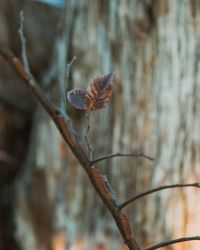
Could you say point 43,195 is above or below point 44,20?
below

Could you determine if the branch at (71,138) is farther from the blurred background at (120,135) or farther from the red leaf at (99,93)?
the blurred background at (120,135)

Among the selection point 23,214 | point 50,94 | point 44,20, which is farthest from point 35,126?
point 44,20

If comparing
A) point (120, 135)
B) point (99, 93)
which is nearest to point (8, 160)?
point (120, 135)

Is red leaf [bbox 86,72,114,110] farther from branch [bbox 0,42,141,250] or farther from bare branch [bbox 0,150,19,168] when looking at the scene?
bare branch [bbox 0,150,19,168]

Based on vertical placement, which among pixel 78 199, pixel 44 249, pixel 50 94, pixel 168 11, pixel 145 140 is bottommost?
pixel 44 249

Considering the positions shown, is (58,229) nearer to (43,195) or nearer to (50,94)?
(43,195)

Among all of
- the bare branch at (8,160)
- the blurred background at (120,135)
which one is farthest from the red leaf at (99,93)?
the bare branch at (8,160)
